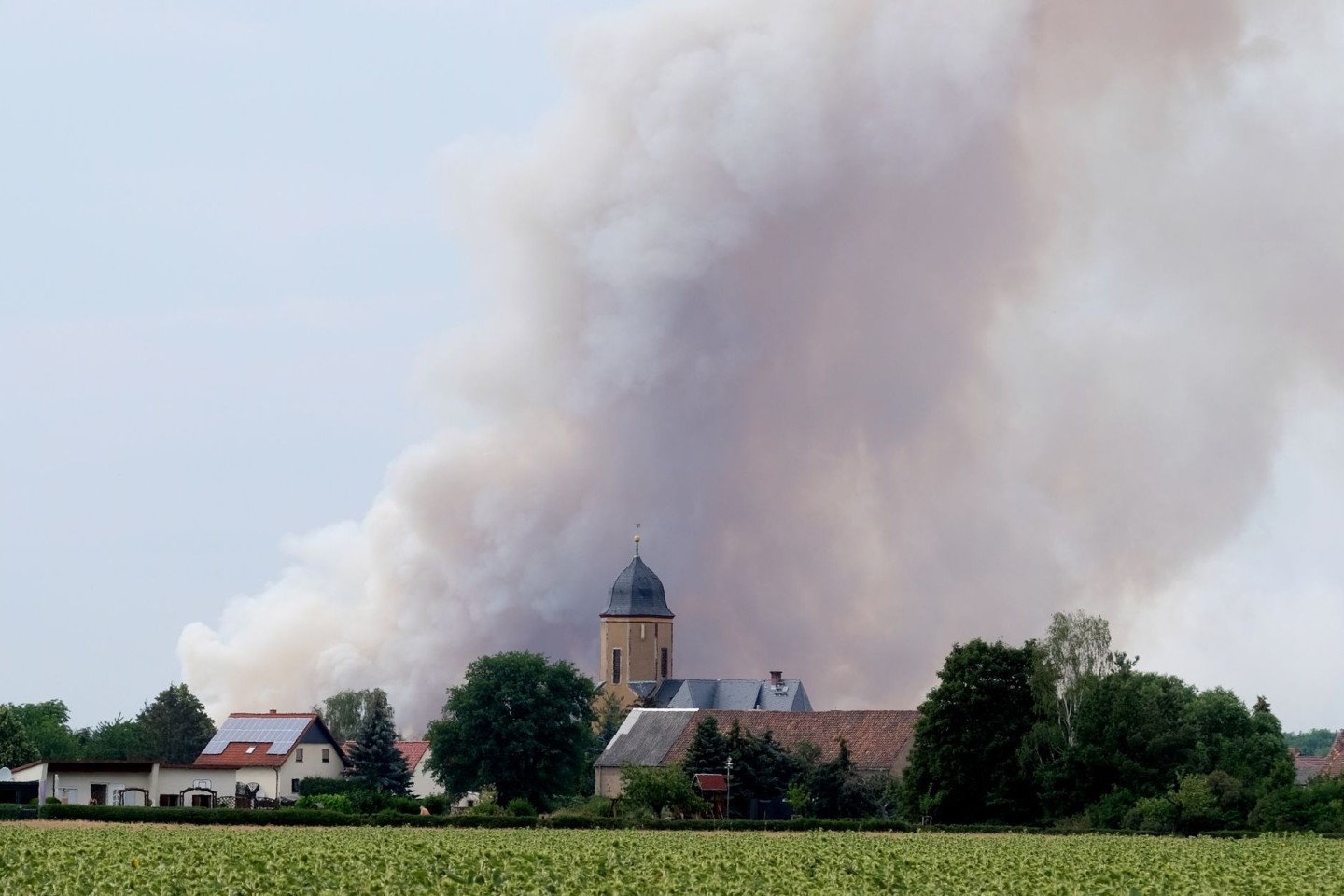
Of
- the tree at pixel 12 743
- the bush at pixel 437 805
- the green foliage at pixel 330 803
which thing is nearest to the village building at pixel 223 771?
the tree at pixel 12 743

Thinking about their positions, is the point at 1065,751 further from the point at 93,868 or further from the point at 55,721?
the point at 55,721

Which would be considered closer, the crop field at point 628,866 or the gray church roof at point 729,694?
the crop field at point 628,866

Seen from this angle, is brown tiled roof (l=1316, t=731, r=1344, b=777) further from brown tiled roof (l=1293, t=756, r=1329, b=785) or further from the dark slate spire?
the dark slate spire

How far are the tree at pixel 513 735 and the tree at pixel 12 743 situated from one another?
21438 millimetres

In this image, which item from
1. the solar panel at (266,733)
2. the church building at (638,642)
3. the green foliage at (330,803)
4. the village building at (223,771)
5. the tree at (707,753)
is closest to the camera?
the green foliage at (330,803)

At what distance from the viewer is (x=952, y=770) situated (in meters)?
80.1

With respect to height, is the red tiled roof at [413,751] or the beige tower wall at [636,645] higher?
the beige tower wall at [636,645]

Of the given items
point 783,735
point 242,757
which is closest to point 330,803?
point 242,757

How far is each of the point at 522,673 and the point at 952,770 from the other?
97.1 feet

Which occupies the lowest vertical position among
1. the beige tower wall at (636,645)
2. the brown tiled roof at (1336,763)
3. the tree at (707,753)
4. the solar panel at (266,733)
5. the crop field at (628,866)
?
the crop field at (628,866)

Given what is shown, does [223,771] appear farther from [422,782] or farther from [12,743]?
[422,782]

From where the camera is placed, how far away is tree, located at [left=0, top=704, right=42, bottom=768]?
98062 millimetres

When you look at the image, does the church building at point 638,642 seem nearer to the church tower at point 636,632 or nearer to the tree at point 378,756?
the church tower at point 636,632

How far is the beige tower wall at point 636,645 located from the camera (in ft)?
607
